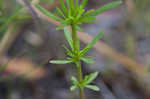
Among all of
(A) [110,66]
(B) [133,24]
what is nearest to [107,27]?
(B) [133,24]

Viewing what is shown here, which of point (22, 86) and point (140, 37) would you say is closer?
point (22, 86)

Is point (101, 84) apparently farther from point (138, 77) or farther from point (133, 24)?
point (133, 24)

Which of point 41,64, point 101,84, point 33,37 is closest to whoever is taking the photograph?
point 101,84

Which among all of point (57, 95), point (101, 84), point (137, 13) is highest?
point (137, 13)

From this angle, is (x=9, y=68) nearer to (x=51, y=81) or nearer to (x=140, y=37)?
(x=51, y=81)

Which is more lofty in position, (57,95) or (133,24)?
(133,24)

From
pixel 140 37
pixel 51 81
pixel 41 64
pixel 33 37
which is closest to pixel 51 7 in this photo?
pixel 33 37

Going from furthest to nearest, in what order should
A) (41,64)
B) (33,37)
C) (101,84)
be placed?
(33,37) < (41,64) < (101,84)
